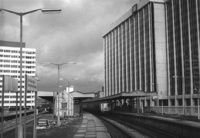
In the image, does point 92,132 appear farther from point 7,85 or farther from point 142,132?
point 7,85

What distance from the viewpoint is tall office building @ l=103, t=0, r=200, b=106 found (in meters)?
101

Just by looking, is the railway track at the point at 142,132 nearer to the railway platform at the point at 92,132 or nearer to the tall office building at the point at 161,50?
the railway platform at the point at 92,132

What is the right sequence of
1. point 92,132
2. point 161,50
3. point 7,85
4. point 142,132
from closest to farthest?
point 7,85, point 142,132, point 92,132, point 161,50

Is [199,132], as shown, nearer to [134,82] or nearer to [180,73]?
[180,73]

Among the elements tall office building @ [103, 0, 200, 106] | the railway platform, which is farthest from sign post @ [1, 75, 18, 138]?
tall office building @ [103, 0, 200, 106]

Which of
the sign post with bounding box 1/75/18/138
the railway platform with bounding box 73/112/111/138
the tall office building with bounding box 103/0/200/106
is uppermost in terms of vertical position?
the tall office building with bounding box 103/0/200/106

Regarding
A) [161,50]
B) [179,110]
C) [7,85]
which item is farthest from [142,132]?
[161,50]

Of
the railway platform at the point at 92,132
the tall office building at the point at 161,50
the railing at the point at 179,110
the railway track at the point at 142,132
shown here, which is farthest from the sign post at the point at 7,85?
the tall office building at the point at 161,50

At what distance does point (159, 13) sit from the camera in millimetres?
125125

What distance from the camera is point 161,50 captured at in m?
123

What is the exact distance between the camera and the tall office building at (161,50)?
333 feet

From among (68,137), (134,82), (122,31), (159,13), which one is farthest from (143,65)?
(68,137)

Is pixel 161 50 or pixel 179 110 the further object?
pixel 161 50

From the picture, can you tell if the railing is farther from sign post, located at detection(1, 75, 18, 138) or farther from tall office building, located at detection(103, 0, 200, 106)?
sign post, located at detection(1, 75, 18, 138)
